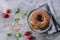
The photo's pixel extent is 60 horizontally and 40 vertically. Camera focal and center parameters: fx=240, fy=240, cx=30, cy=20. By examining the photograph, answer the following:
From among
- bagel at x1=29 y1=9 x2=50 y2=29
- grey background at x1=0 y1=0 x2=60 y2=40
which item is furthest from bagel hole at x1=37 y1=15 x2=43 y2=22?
grey background at x1=0 y1=0 x2=60 y2=40

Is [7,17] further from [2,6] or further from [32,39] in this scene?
[32,39]

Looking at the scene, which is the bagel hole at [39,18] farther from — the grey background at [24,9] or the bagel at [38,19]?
the grey background at [24,9]

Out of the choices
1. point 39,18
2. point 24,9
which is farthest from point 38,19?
point 24,9

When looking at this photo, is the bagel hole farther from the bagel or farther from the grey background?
the grey background

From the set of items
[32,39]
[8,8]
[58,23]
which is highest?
[8,8]

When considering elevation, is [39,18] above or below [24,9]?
below

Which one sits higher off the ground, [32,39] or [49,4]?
[49,4]

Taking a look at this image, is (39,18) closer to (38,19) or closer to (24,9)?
(38,19)

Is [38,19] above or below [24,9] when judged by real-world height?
below

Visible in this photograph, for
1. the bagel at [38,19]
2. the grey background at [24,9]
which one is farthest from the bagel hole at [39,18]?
the grey background at [24,9]

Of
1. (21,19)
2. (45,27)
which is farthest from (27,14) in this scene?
(45,27)
